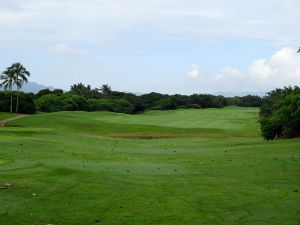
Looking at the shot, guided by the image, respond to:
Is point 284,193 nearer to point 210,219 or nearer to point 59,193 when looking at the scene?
point 210,219

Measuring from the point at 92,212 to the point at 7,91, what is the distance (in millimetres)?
99078

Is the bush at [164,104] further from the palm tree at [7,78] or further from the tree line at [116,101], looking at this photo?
the palm tree at [7,78]

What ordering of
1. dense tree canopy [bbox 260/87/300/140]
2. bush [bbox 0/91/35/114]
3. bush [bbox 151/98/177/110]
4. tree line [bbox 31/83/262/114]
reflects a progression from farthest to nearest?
1. bush [bbox 151/98/177/110]
2. tree line [bbox 31/83/262/114]
3. bush [bbox 0/91/35/114]
4. dense tree canopy [bbox 260/87/300/140]

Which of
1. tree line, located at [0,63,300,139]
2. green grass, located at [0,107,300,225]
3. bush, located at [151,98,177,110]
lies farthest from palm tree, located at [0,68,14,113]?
green grass, located at [0,107,300,225]

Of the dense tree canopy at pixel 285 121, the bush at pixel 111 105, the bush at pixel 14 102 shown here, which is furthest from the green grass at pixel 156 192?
the bush at pixel 111 105

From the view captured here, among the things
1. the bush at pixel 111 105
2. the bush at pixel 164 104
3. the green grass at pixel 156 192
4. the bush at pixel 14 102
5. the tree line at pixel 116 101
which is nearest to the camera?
the green grass at pixel 156 192

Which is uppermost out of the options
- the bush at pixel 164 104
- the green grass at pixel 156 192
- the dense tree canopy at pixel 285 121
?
the bush at pixel 164 104

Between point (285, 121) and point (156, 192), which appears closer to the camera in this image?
point (156, 192)

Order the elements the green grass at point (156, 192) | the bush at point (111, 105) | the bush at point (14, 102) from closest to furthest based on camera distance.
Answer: the green grass at point (156, 192) < the bush at point (14, 102) < the bush at point (111, 105)

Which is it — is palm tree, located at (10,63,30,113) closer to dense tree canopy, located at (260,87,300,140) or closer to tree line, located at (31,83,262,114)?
tree line, located at (31,83,262,114)

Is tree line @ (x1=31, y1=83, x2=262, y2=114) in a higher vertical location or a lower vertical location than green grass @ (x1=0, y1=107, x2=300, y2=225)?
higher

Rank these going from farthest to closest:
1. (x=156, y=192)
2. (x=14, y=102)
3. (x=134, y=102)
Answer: (x=134, y=102)
(x=14, y=102)
(x=156, y=192)

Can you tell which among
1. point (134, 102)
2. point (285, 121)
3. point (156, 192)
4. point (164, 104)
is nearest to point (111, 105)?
point (134, 102)

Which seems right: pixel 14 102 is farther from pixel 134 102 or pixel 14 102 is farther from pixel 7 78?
pixel 134 102
